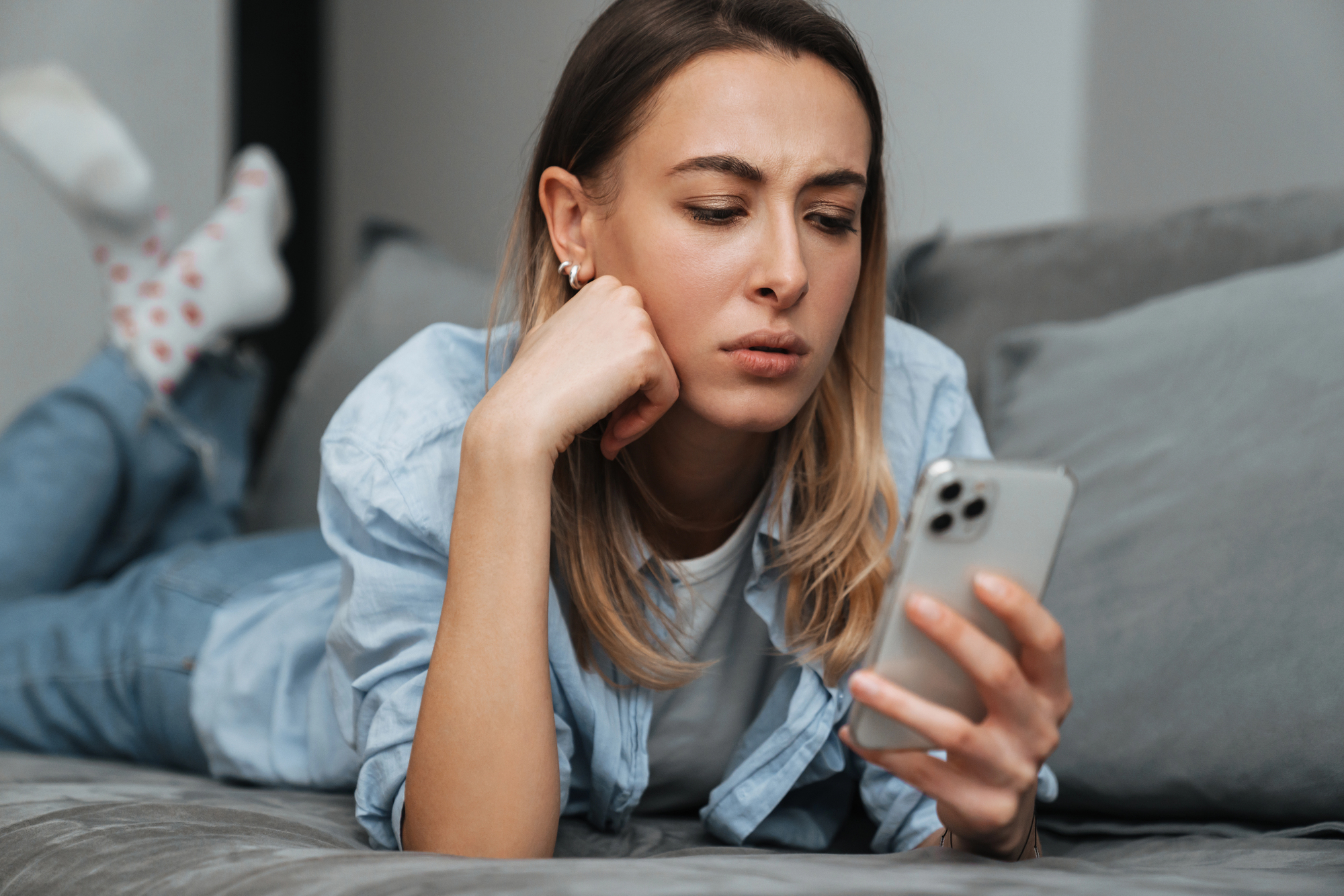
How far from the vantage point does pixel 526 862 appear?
1.99 feet

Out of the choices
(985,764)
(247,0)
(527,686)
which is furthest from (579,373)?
(247,0)

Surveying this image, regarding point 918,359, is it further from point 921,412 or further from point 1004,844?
point 1004,844

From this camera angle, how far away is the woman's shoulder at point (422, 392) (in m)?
0.91

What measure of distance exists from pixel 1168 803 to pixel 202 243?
5.38 feet

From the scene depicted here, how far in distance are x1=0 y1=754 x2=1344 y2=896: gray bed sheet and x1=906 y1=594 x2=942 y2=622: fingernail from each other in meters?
0.13

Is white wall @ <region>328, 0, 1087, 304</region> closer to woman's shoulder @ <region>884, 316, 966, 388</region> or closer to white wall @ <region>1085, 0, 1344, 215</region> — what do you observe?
white wall @ <region>1085, 0, 1344, 215</region>

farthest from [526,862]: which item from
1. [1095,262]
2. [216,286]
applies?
[216,286]

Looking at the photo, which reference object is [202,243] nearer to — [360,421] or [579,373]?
[360,421]

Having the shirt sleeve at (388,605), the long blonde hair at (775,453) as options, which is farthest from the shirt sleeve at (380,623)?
the long blonde hair at (775,453)

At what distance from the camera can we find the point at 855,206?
0.83 metres

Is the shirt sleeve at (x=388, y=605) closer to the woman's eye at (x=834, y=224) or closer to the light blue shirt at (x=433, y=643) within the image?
the light blue shirt at (x=433, y=643)

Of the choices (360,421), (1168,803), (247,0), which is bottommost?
(1168,803)

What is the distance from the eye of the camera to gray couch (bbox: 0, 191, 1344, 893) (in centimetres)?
59

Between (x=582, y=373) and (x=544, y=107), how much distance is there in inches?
71.3
